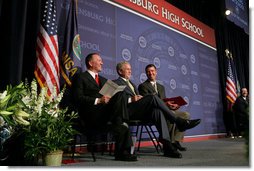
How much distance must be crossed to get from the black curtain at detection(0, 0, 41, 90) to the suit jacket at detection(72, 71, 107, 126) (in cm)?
58

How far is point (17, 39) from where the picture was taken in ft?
9.77

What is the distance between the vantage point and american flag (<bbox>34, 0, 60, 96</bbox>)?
2980 millimetres

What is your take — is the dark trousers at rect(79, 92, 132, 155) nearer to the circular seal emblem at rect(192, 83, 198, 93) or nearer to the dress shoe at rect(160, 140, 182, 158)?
the dress shoe at rect(160, 140, 182, 158)

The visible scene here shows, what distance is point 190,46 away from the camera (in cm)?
611

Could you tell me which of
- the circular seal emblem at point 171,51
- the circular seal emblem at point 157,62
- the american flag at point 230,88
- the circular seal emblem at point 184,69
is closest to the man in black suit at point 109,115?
the circular seal emblem at point 157,62

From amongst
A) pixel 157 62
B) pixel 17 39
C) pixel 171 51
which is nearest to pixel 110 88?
pixel 17 39

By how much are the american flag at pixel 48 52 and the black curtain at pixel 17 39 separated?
165 millimetres

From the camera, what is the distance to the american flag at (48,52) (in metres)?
2.98

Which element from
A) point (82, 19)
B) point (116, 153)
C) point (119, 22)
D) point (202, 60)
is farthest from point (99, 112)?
point (202, 60)

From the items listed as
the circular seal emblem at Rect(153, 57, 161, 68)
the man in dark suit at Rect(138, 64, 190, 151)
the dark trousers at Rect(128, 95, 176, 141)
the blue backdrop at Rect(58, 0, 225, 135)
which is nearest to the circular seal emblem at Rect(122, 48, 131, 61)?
the blue backdrop at Rect(58, 0, 225, 135)

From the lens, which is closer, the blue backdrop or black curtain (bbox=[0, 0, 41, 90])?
black curtain (bbox=[0, 0, 41, 90])

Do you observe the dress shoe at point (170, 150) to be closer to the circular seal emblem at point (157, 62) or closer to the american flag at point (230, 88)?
the circular seal emblem at point (157, 62)

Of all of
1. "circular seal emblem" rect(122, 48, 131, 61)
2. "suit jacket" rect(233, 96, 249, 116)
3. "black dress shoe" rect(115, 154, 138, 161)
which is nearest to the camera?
"black dress shoe" rect(115, 154, 138, 161)

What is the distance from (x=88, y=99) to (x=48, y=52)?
0.68 metres
